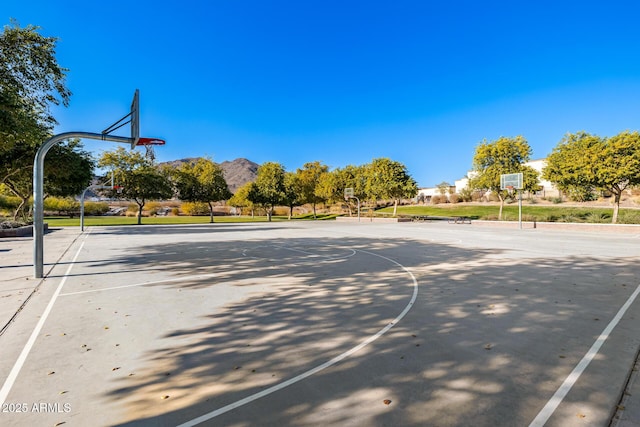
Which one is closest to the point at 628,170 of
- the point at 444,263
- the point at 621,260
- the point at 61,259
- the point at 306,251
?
the point at 621,260

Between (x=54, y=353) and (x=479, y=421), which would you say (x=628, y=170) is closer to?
(x=479, y=421)

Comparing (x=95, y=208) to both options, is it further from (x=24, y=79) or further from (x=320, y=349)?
(x=320, y=349)

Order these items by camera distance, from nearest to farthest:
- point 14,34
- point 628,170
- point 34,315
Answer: point 34,315 < point 14,34 < point 628,170

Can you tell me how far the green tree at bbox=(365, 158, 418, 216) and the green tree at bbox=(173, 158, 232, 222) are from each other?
2270 centimetres

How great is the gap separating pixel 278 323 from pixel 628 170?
29.2 m

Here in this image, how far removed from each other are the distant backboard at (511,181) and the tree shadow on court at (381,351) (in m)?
23.1

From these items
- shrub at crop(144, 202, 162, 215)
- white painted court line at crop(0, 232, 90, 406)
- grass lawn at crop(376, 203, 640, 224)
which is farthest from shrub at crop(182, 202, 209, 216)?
white painted court line at crop(0, 232, 90, 406)

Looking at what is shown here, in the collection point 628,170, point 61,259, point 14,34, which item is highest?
point 14,34

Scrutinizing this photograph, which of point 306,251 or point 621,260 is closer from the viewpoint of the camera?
point 621,260

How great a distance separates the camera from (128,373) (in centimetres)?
395

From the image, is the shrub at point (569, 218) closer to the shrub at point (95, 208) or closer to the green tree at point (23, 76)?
the green tree at point (23, 76)

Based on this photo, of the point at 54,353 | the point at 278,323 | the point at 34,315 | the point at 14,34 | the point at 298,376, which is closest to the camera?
the point at 298,376

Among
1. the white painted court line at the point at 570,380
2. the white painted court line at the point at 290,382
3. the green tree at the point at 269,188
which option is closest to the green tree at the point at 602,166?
the white painted court line at the point at 570,380

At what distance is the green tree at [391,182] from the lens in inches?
1716
